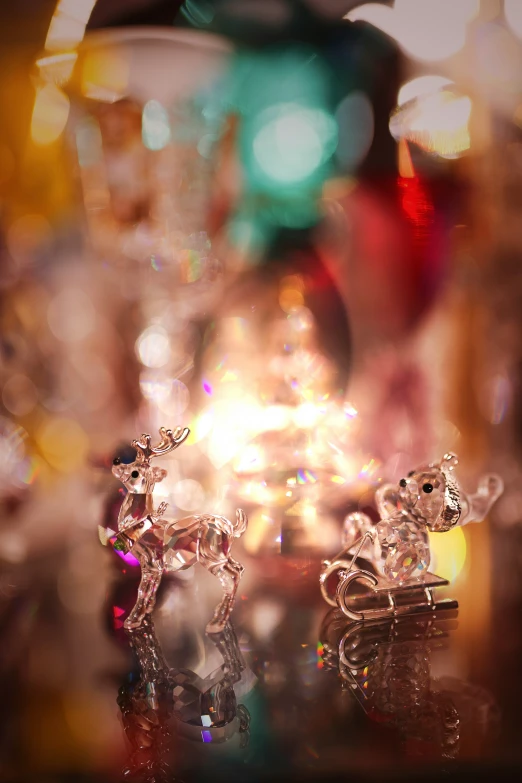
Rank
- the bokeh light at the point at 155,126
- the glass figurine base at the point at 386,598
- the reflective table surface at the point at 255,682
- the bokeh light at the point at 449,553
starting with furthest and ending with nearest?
the bokeh light at the point at 155,126, the bokeh light at the point at 449,553, the glass figurine base at the point at 386,598, the reflective table surface at the point at 255,682

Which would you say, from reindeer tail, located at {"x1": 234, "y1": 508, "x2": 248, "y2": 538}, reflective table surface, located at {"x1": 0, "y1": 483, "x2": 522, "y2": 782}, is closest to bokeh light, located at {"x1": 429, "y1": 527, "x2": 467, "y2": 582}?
reflective table surface, located at {"x1": 0, "y1": 483, "x2": 522, "y2": 782}

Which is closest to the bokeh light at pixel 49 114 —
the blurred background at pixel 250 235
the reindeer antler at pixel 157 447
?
the blurred background at pixel 250 235

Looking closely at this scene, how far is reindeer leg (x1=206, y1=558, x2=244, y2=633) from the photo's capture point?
0.61 m

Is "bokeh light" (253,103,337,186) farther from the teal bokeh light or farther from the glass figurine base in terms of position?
the glass figurine base

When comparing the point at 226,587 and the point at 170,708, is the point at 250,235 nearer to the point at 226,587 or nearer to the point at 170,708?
the point at 226,587

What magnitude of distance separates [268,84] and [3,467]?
0.68 m

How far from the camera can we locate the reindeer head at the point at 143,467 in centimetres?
61

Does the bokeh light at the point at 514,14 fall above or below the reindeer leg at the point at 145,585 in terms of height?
above

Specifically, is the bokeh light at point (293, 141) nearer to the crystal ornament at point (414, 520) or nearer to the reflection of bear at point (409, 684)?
the crystal ornament at point (414, 520)

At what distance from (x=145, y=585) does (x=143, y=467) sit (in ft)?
0.35

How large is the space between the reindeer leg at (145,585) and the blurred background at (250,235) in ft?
0.97

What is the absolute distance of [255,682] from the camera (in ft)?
1.70

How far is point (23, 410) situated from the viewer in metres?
1.00

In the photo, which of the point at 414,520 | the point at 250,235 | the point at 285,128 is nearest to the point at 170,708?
the point at 414,520
